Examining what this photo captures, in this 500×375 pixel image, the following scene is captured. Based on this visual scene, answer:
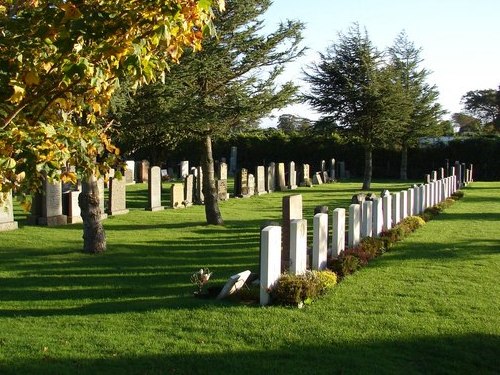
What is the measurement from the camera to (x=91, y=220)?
40.8 feet

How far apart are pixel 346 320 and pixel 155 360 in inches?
96.6

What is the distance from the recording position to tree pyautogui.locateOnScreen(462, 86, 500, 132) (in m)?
90.2

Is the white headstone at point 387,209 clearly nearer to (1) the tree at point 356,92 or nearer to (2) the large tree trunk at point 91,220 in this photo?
(2) the large tree trunk at point 91,220

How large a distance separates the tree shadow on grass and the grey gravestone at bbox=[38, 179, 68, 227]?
35.5 feet

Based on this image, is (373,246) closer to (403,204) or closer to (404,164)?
(403,204)

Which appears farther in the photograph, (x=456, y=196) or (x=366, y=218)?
(x=456, y=196)

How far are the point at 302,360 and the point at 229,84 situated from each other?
1178 cm

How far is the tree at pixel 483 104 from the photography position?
90.2 m

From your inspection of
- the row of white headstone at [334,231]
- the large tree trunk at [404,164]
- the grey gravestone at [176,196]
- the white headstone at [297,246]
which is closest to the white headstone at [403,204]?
the row of white headstone at [334,231]

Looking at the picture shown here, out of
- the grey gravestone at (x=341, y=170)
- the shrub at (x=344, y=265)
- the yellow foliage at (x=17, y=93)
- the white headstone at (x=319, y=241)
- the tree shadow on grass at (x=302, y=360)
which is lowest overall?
the tree shadow on grass at (x=302, y=360)

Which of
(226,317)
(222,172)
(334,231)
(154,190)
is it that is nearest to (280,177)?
(222,172)

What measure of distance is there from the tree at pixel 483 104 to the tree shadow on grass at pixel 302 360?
87.9m

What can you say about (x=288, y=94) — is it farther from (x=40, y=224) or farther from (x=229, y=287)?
(x=229, y=287)

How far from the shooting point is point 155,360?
5883mm
